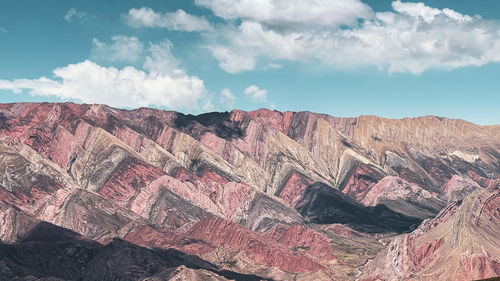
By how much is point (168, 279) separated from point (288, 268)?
188ft

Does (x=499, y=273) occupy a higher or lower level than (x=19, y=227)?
higher

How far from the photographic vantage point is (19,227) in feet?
643

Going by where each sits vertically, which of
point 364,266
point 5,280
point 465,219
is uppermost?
point 465,219

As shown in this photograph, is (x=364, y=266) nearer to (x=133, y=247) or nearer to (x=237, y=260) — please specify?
(x=237, y=260)

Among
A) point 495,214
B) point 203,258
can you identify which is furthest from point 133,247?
point 495,214

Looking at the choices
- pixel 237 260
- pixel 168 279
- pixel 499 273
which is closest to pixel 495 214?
pixel 499 273

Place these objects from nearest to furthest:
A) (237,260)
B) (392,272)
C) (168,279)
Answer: (168,279)
(392,272)
(237,260)

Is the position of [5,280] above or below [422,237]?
below

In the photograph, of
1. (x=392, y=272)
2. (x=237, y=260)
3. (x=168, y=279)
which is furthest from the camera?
(x=237, y=260)

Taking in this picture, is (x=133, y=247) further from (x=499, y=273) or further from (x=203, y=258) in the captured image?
(x=499, y=273)

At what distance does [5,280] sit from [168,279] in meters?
37.4

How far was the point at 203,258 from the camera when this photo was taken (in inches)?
7598

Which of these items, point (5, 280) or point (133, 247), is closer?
point (5, 280)

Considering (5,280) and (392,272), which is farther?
(392,272)
